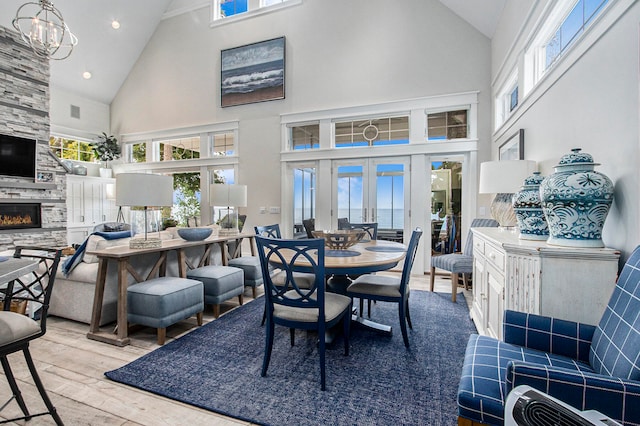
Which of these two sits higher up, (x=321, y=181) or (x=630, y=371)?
(x=321, y=181)

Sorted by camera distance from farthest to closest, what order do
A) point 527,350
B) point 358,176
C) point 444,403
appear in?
point 358,176, point 444,403, point 527,350

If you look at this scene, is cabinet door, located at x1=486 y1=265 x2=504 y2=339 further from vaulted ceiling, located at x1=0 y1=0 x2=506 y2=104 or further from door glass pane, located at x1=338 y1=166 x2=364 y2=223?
vaulted ceiling, located at x1=0 y1=0 x2=506 y2=104

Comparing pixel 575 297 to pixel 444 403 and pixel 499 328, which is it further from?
pixel 444 403

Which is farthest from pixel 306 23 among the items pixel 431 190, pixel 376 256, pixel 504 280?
pixel 504 280

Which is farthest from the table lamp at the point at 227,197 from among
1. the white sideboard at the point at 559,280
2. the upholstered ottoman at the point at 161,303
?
the white sideboard at the point at 559,280

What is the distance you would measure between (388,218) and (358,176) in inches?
36.2

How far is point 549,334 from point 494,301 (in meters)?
0.78

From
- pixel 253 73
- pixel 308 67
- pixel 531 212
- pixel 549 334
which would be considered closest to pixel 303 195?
pixel 308 67

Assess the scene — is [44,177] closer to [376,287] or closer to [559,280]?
[376,287]

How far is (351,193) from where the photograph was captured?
18.1ft

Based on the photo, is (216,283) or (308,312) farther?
(216,283)

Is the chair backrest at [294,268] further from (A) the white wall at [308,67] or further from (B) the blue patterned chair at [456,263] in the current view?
(A) the white wall at [308,67]

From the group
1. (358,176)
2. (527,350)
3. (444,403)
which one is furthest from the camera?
(358,176)

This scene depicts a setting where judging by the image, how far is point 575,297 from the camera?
4.83 feet
